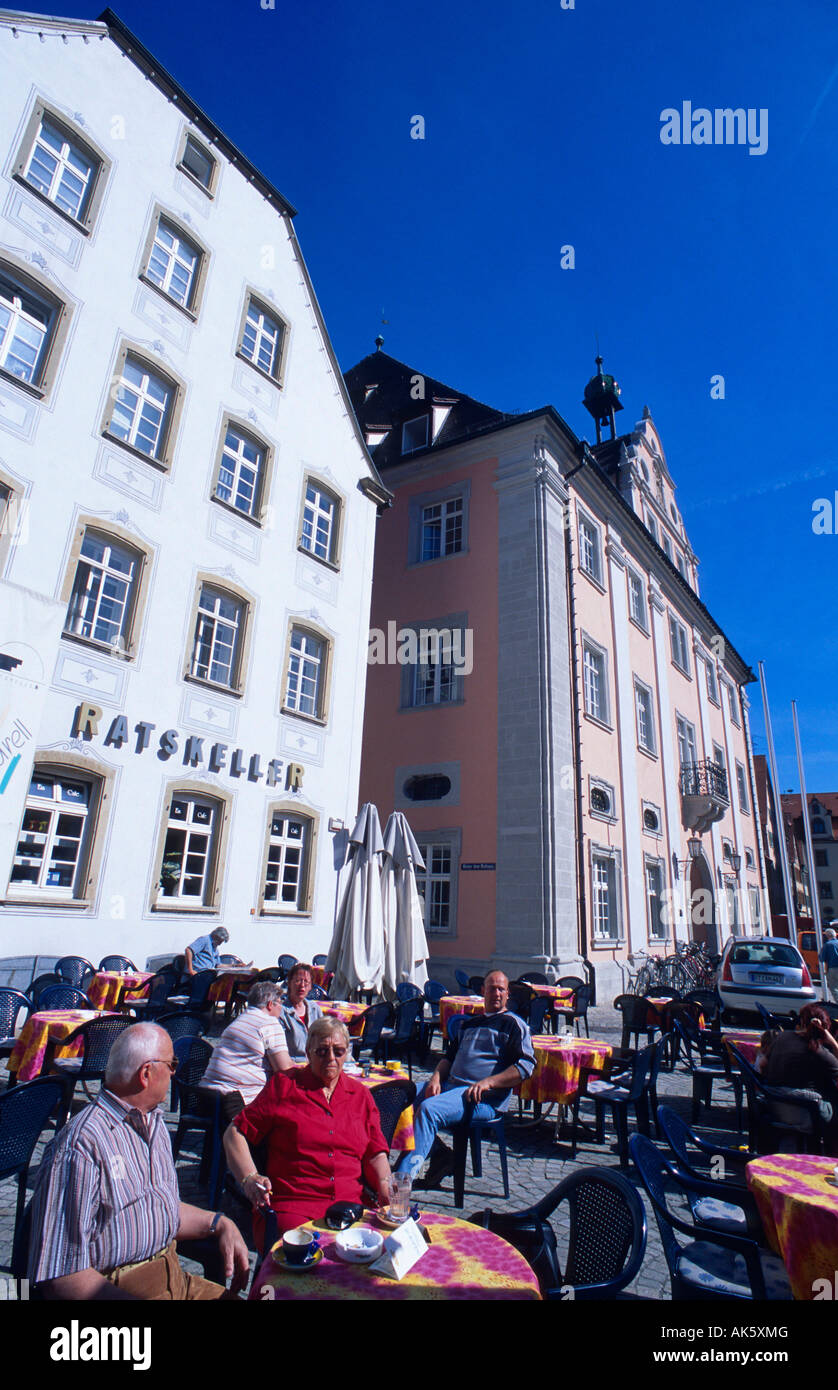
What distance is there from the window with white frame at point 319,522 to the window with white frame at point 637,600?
38.8 ft

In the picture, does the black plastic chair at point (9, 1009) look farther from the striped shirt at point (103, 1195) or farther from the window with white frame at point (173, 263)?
the window with white frame at point (173, 263)

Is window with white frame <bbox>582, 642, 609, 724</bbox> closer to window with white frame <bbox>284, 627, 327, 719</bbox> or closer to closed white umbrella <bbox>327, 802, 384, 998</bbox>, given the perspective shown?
window with white frame <bbox>284, 627, 327, 719</bbox>

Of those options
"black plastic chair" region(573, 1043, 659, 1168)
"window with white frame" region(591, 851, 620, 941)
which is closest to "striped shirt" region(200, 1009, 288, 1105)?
"black plastic chair" region(573, 1043, 659, 1168)

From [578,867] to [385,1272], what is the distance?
15.7 m

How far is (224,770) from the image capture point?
12.6 metres

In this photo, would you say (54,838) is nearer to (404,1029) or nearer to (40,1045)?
(40,1045)

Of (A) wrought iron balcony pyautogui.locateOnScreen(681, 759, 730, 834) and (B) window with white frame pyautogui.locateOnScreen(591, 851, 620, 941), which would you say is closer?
(B) window with white frame pyautogui.locateOnScreen(591, 851, 620, 941)

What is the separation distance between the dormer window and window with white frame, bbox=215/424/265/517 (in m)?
7.97

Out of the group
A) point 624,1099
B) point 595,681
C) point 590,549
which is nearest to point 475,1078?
point 624,1099

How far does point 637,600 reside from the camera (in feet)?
85.3

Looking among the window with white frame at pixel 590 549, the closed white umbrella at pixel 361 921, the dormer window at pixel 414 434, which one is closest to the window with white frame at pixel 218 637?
the closed white umbrella at pixel 361 921

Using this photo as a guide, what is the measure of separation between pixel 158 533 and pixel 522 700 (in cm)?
896

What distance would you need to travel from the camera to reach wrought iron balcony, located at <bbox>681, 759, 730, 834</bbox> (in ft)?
83.6
